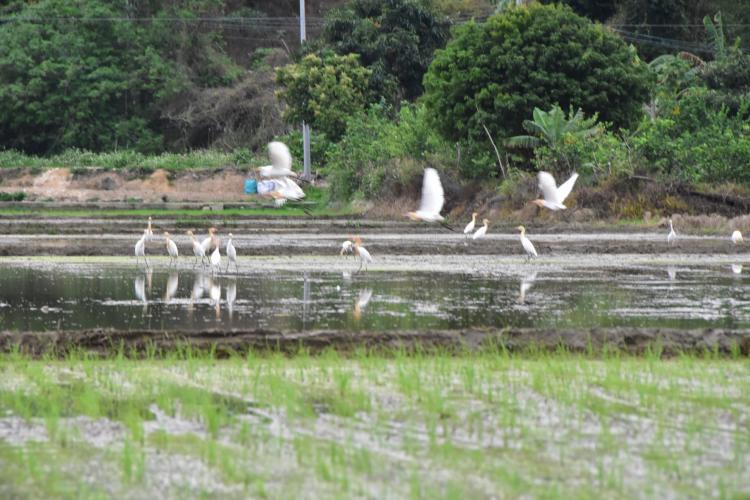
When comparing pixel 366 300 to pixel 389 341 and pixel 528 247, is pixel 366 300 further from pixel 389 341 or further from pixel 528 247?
pixel 528 247

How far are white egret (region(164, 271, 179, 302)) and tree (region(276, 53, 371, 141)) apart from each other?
23.3 metres

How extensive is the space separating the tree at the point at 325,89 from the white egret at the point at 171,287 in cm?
2329

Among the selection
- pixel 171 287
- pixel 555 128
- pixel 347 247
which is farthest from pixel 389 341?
pixel 555 128

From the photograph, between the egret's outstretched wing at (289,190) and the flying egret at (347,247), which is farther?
the flying egret at (347,247)

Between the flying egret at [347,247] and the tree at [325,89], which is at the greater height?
the tree at [325,89]

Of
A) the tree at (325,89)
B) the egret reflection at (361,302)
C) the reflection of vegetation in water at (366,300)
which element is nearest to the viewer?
the reflection of vegetation in water at (366,300)

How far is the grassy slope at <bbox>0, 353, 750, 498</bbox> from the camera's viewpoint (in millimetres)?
6781

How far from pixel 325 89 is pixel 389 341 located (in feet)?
103

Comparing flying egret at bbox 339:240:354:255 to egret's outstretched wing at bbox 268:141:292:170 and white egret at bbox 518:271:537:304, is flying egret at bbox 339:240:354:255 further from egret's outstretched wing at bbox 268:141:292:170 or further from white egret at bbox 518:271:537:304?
white egret at bbox 518:271:537:304

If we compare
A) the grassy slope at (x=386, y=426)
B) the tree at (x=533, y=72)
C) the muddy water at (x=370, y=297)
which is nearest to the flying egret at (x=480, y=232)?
the muddy water at (x=370, y=297)

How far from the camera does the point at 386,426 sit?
8.06 metres

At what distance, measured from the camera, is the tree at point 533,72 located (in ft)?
103

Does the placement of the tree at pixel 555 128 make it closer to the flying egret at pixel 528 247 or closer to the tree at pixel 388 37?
the flying egret at pixel 528 247

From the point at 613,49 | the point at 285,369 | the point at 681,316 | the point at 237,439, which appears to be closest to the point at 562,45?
the point at 613,49
